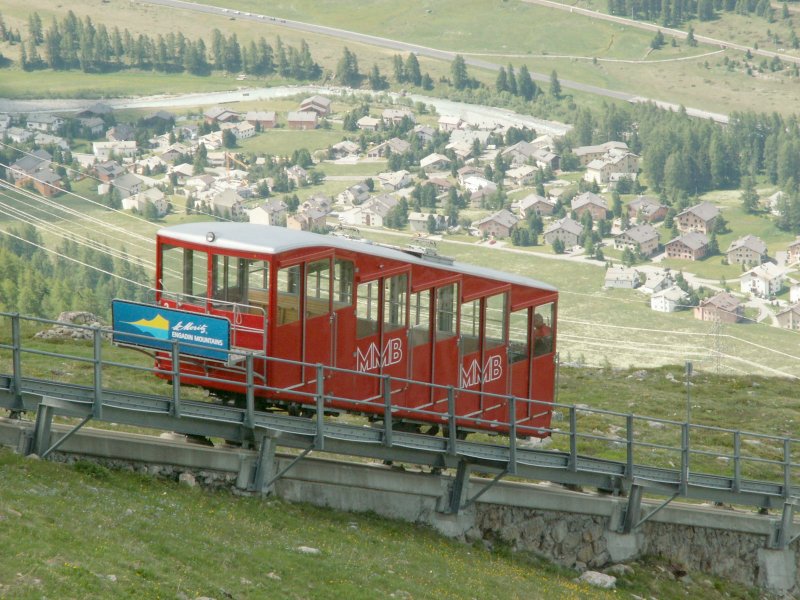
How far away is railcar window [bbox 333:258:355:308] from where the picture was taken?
2762 cm

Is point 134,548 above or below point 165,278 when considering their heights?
below

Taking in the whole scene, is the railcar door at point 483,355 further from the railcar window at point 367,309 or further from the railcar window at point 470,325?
the railcar window at point 367,309

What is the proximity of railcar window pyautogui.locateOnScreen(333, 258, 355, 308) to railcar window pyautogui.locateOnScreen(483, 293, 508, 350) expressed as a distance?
183 inches

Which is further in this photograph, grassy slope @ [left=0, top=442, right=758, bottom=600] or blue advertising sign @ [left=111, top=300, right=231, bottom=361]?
blue advertising sign @ [left=111, top=300, right=231, bottom=361]

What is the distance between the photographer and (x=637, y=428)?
155 feet

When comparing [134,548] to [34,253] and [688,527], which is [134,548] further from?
[34,253]

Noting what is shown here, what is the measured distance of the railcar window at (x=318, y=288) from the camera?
27.1 m

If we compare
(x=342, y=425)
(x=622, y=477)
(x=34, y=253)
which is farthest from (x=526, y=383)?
(x=34, y=253)

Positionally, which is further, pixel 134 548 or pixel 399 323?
pixel 399 323

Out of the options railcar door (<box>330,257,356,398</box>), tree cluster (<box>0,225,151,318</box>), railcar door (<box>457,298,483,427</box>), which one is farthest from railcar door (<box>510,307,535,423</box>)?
tree cluster (<box>0,225,151,318</box>)

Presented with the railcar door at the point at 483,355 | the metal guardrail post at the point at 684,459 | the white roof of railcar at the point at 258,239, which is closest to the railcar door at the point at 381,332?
the white roof of railcar at the point at 258,239

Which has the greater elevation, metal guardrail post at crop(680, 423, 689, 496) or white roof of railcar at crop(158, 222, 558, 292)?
white roof of railcar at crop(158, 222, 558, 292)

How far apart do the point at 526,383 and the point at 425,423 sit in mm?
3709

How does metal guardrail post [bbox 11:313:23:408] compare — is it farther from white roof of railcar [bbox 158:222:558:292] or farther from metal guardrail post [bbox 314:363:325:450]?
metal guardrail post [bbox 314:363:325:450]
